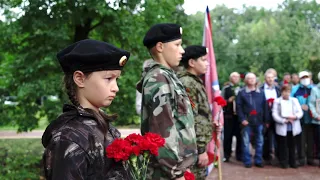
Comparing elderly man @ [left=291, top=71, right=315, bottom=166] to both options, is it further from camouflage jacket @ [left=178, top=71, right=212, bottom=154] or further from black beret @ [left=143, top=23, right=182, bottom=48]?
black beret @ [left=143, top=23, right=182, bottom=48]

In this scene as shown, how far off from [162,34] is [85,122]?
1503mm

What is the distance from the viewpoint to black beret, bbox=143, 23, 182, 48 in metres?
3.24

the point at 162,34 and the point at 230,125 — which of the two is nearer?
the point at 162,34

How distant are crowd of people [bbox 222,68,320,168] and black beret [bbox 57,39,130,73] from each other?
717cm

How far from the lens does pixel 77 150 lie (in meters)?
1.77

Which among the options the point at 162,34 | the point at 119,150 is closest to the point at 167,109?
the point at 162,34

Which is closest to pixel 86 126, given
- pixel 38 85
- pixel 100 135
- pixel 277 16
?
pixel 100 135

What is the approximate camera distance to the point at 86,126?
1881 millimetres

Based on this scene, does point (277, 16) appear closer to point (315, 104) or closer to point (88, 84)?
point (315, 104)

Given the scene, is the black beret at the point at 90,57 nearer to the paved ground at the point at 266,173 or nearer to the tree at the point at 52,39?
the tree at the point at 52,39

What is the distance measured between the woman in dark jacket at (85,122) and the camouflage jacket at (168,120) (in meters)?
0.85

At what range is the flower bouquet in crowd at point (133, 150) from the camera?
1814mm

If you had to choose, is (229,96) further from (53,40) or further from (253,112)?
(53,40)

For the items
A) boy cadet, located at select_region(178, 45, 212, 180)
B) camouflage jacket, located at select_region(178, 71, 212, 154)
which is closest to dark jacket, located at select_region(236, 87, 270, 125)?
boy cadet, located at select_region(178, 45, 212, 180)
